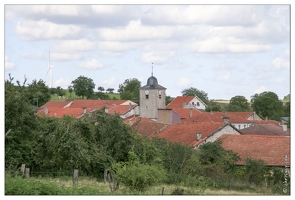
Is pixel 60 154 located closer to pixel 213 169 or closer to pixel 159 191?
pixel 159 191

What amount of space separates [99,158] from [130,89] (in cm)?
13785

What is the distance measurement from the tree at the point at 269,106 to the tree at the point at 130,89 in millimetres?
33806

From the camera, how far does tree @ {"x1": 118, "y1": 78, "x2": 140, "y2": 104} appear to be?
154 meters

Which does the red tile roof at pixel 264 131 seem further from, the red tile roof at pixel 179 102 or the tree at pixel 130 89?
the tree at pixel 130 89

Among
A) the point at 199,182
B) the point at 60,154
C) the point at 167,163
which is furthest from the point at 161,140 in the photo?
the point at 60,154

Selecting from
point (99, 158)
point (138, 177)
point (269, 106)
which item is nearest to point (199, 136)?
point (99, 158)

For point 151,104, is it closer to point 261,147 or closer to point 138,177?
point 261,147

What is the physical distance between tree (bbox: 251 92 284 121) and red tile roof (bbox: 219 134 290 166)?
70196mm

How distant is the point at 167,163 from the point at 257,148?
836cm

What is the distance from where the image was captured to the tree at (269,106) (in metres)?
120

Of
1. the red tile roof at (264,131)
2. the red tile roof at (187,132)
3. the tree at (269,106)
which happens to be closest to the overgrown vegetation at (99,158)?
the red tile roof at (187,132)

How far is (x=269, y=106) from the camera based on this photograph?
123375 millimetres

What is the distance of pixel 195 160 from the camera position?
1645 inches

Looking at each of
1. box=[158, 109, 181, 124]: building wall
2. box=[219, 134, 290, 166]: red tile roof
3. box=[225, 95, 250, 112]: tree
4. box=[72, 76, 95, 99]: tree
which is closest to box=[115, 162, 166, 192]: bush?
box=[219, 134, 290, 166]: red tile roof
